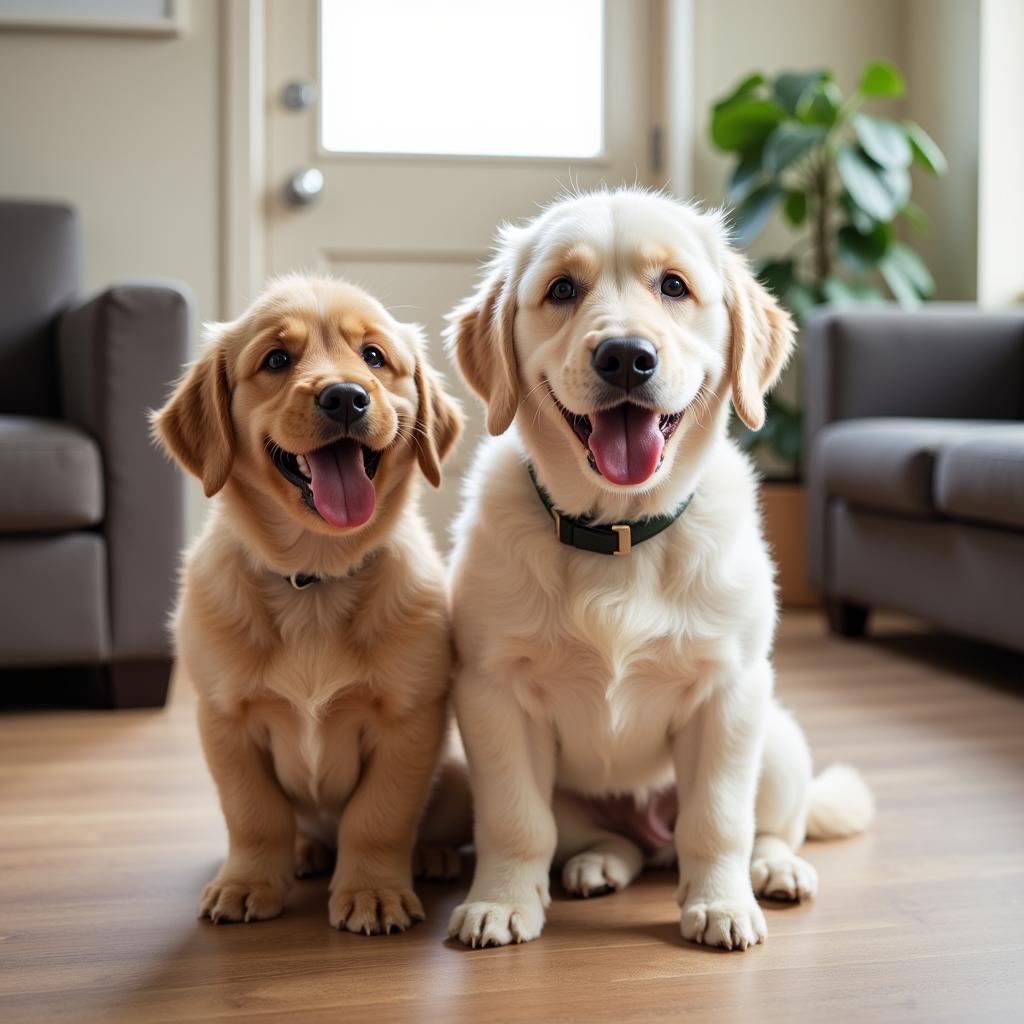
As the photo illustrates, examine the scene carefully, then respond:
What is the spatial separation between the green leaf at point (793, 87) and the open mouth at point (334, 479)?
306cm

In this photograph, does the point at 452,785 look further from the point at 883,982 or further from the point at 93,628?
the point at 93,628

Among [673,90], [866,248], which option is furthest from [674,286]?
[673,90]

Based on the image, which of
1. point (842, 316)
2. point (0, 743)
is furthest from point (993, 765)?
point (0, 743)

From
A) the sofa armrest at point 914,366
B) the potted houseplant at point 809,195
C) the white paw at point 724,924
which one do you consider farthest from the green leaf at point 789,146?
the white paw at point 724,924

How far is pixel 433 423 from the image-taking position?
1770mm

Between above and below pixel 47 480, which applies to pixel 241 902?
below

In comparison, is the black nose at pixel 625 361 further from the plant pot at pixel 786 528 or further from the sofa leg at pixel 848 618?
the plant pot at pixel 786 528

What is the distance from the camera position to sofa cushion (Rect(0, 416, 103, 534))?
2.67m

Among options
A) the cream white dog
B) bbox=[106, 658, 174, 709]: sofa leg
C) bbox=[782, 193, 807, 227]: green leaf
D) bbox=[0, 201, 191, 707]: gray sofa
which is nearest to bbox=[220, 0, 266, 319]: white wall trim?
bbox=[0, 201, 191, 707]: gray sofa

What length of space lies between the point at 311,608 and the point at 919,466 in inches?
79.2

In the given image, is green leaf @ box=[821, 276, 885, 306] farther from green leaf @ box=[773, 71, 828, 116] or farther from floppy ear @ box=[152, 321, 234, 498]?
floppy ear @ box=[152, 321, 234, 498]

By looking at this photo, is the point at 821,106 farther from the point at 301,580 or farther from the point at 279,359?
the point at 301,580

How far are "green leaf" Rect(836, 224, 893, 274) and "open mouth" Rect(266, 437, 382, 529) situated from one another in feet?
10.2

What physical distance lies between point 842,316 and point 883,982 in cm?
268
